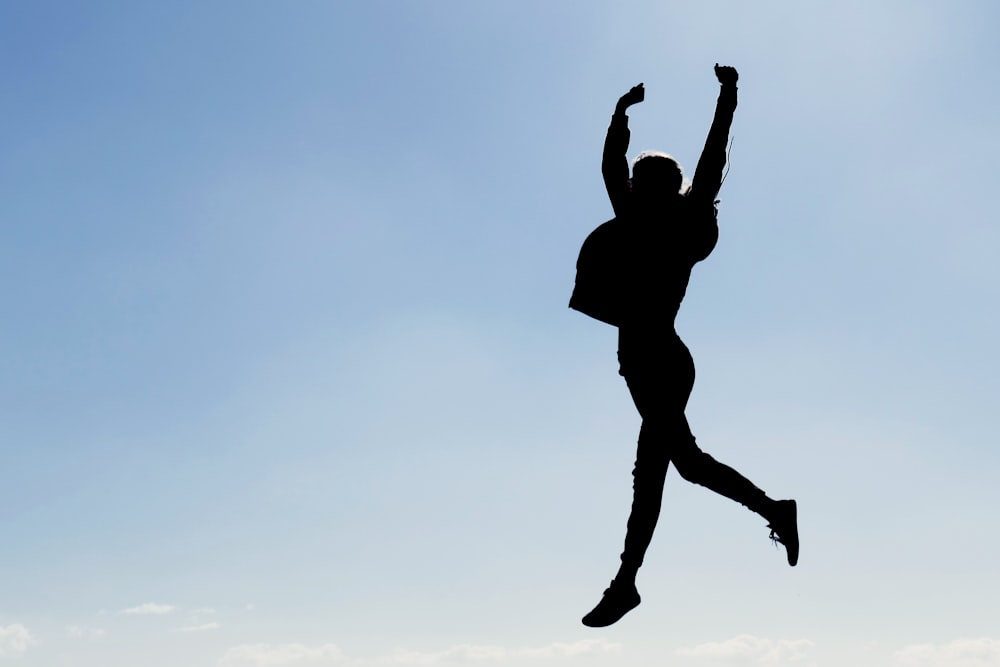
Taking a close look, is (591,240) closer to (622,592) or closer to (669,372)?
(669,372)

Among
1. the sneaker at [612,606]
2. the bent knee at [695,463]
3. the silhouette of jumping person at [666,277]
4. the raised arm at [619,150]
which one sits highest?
the raised arm at [619,150]

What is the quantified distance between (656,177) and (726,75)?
29.0 inches

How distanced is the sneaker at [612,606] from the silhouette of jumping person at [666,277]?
864mm

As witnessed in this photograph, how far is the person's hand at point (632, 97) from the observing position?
18.9ft

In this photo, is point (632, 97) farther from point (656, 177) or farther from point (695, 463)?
point (695, 463)

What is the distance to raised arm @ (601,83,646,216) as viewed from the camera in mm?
5742

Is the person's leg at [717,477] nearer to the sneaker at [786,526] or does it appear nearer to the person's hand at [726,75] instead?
the sneaker at [786,526]

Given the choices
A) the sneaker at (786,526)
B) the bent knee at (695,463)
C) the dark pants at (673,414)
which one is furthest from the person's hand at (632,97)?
the sneaker at (786,526)

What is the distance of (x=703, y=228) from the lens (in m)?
5.70

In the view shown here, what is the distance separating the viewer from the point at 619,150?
5.74m

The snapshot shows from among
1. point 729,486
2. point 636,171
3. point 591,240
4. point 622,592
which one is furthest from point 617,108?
point 622,592

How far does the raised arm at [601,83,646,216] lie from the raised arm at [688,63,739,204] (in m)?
0.45

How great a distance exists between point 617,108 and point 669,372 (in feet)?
5.53

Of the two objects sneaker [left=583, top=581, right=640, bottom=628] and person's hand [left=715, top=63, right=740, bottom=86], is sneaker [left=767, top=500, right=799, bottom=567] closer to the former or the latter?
sneaker [left=583, top=581, right=640, bottom=628]
